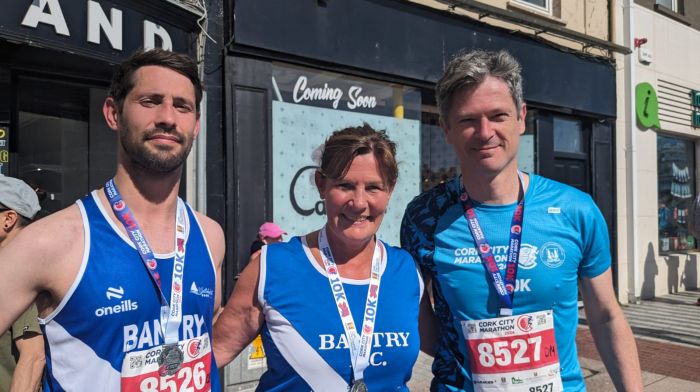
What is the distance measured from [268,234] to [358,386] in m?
3.71

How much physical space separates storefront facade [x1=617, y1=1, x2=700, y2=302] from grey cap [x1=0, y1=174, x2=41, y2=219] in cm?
974

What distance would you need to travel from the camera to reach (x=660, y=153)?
11039mm

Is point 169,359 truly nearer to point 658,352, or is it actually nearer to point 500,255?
point 500,255

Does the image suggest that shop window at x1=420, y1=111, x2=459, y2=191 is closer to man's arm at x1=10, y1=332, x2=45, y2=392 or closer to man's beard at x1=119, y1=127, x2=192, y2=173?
man's arm at x1=10, y1=332, x2=45, y2=392

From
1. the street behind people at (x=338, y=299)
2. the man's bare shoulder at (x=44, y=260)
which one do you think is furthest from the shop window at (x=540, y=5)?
the man's bare shoulder at (x=44, y=260)

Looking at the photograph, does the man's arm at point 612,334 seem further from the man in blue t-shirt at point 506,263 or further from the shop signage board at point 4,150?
the shop signage board at point 4,150

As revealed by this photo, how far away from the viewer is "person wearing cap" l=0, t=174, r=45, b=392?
7.73 feet

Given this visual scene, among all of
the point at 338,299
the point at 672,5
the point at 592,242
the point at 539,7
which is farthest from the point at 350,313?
the point at 672,5

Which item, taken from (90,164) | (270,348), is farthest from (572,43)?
(270,348)

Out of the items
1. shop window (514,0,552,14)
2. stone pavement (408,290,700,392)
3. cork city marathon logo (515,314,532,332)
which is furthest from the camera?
shop window (514,0,552,14)

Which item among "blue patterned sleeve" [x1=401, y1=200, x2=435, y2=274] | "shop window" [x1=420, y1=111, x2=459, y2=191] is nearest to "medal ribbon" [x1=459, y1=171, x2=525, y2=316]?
"blue patterned sleeve" [x1=401, y1=200, x2=435, y2=274]

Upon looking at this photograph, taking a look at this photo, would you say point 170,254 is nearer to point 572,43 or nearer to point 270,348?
point 270,348

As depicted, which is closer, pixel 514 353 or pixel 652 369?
pixel 514 353

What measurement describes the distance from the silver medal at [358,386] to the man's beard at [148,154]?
99 cm
